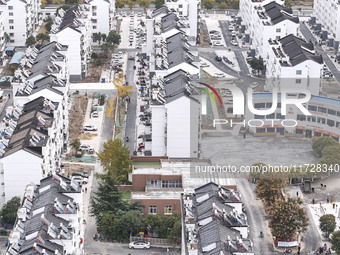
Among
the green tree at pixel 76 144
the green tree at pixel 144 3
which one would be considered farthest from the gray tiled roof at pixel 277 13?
the green tree at pixel 76 144

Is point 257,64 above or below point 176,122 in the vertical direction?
above

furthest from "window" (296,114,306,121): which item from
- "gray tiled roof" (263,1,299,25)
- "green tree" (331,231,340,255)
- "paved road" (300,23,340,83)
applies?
"gray tiled roof" (263,1,299,25)

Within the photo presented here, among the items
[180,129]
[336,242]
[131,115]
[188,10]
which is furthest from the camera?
[188,10]

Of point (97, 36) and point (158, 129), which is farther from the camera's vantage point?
point (97, 36)

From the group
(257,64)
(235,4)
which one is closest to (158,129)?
(257,64)

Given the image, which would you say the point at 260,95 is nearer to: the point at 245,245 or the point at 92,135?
the point at 92,135

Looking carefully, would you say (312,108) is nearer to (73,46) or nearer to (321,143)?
(321,143)
